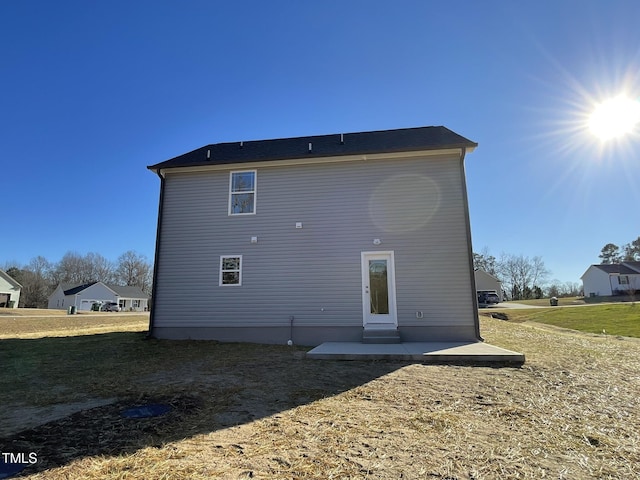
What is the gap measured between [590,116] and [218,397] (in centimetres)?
1298

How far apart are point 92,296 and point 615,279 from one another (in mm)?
75166

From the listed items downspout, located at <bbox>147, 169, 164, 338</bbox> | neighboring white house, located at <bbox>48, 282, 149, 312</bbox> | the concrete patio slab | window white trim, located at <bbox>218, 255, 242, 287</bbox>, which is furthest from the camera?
neighboring white house, located at <bbox>48, 282, 149, 312</bbox>

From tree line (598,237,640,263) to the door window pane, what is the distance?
62.5 meters

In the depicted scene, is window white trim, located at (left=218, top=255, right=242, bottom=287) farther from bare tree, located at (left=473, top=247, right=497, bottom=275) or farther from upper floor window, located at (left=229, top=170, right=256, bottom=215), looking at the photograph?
bare tree, located at (left=473, top=247, right=497, bottom=275)

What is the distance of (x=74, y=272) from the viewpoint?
6253 cm

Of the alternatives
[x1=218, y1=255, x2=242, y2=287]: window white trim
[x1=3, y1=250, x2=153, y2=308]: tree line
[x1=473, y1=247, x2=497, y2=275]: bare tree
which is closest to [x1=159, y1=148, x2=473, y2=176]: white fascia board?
[x1=218, y1=255, x2=242, y2=287]: window white trim

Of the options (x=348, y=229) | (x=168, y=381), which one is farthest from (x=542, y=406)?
(x=348, y=229)

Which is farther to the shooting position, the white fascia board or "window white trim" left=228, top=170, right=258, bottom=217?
"window white trim" left=228, top=170, right=258, bottom=217

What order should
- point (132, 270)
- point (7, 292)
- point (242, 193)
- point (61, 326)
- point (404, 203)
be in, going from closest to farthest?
1. point (404, 203)
2. point (242, 193)
3. point (61, 326)
4. point (7, 292)
5. point (132, 270)

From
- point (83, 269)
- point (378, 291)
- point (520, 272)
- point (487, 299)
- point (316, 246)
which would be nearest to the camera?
point (378, 291)

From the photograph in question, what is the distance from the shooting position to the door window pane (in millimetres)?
9047

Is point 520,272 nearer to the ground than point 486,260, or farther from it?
nearer to the ground

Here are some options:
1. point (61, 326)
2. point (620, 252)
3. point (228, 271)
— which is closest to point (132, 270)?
point (61, 326)

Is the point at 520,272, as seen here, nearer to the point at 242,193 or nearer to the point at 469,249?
the point at 469,249
